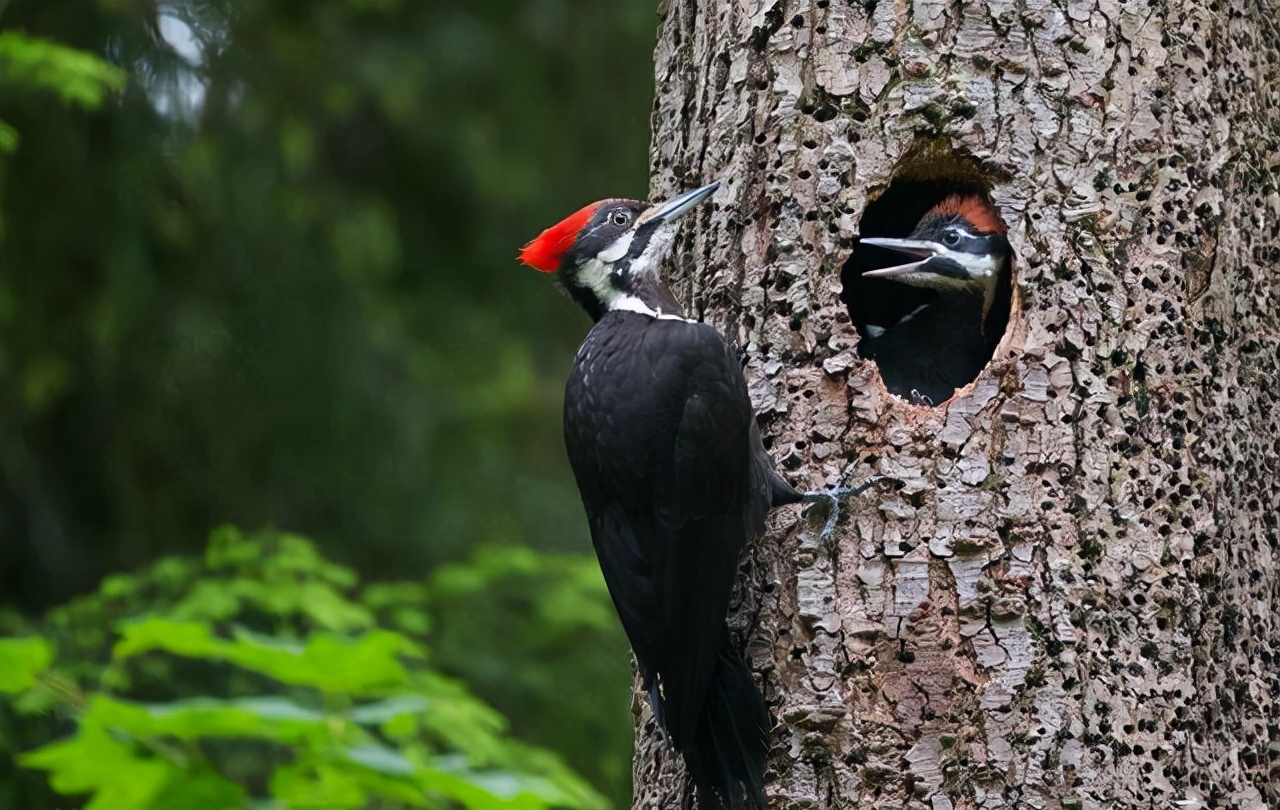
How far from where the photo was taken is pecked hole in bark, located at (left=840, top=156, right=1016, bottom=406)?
10.9 feet

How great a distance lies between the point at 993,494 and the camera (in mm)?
2934

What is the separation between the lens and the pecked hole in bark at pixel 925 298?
3314 millimetres

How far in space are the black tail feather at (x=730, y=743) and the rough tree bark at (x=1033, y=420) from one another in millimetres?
50

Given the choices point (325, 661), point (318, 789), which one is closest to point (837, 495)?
point (325, 661)

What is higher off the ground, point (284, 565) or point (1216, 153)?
point (1216, 153)

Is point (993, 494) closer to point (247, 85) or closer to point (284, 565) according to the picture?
point (284, 565)

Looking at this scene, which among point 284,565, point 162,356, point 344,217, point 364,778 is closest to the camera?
point 364,778

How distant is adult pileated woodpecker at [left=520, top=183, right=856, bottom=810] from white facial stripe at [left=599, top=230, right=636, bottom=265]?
165 mm

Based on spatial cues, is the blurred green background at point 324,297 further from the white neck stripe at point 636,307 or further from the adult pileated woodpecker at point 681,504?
the adult pileated woodpecker at point 681,504

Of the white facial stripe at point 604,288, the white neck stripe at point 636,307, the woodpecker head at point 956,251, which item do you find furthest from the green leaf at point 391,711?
the woodpecker head at point 956,251

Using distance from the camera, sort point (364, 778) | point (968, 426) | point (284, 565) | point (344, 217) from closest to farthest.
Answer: point (364, 778), point (968, 426), point (284, 565), point (344, 217)

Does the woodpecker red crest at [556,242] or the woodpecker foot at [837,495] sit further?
the woodpecker red crest at [556,242]

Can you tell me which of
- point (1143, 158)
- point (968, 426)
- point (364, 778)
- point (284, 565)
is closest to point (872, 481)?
point (968, 426)

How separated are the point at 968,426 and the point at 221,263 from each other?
352 cm
